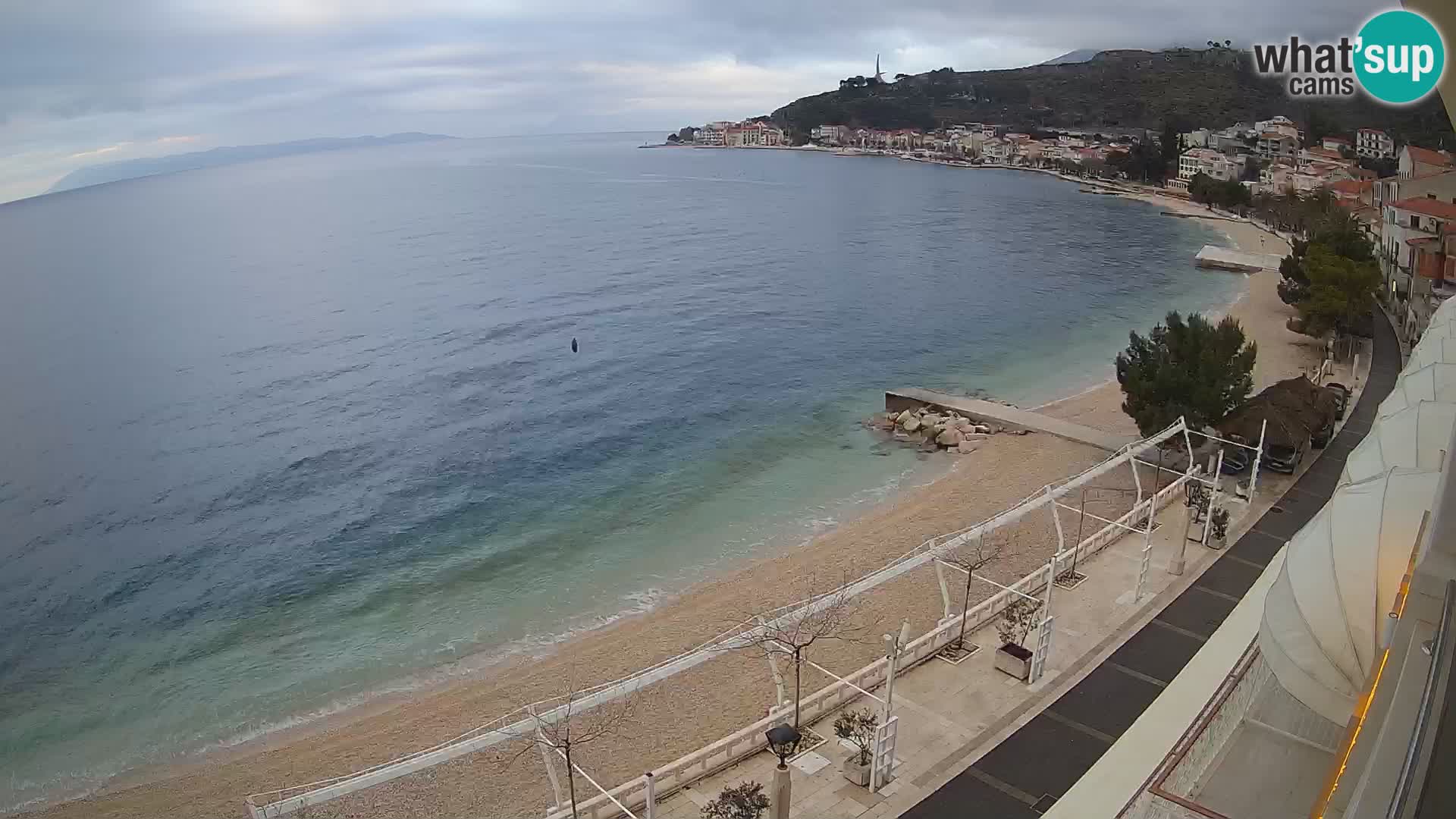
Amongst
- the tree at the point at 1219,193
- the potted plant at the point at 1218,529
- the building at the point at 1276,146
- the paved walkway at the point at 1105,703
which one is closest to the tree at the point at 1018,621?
the paved walkway at the point at 1105,703

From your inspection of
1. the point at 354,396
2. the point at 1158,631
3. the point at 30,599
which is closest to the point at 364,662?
the point at 30,599

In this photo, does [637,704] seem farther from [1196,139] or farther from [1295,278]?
[1196,139]

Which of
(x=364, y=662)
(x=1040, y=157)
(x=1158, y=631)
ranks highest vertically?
(x=1040, y=157)

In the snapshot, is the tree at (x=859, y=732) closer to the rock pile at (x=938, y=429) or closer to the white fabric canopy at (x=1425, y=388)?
the white fabric canopy at (x=1425, y=388)

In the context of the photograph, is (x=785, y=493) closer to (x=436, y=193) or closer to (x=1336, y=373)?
(x=1336, y=373)

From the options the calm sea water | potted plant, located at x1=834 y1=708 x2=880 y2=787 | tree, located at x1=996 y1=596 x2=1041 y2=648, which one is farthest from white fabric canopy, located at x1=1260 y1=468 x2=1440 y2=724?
the calm sea water

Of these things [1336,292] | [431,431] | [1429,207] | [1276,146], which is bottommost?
[431,431]

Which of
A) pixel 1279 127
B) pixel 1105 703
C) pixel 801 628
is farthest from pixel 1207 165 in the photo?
pixel 1105 703
